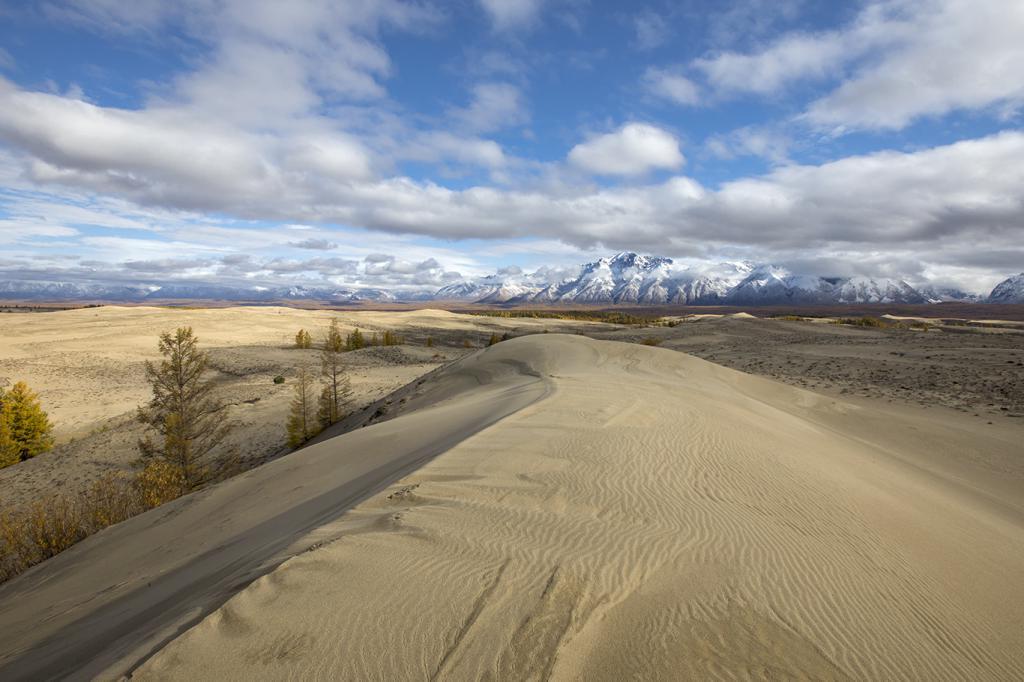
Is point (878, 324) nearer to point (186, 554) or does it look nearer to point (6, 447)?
point (186, 554)

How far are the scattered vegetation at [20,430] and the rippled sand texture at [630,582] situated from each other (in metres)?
22.0

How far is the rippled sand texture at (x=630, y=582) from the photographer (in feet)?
9.51

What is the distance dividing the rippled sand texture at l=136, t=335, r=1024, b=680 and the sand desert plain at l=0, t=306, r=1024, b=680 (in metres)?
0.02

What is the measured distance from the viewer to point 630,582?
362cm

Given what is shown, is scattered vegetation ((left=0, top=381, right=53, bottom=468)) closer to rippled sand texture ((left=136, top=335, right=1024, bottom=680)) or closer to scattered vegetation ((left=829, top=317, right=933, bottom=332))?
rippled sand texture ((left=136, top=335, right=1024, bottom=680))

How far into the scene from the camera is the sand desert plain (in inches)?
117

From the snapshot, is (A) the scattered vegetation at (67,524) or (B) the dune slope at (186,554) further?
(A) the scattered vegetation at (67,524)

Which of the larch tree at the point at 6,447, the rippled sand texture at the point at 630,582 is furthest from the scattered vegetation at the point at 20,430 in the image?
the rippled sand texture at the point at 630,582

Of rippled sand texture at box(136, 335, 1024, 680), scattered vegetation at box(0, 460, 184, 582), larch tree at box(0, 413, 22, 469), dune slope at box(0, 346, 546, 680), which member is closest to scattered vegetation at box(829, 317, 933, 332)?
rippled sand texture at box(136, 335, 1024, 680)

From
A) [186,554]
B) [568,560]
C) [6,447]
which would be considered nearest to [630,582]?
[568,560]

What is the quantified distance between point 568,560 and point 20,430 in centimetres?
2541

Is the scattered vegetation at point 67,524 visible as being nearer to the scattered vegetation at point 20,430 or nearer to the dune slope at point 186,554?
the dune slope at point 186,554

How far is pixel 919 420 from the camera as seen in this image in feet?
49.4

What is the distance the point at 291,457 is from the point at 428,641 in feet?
28.2
